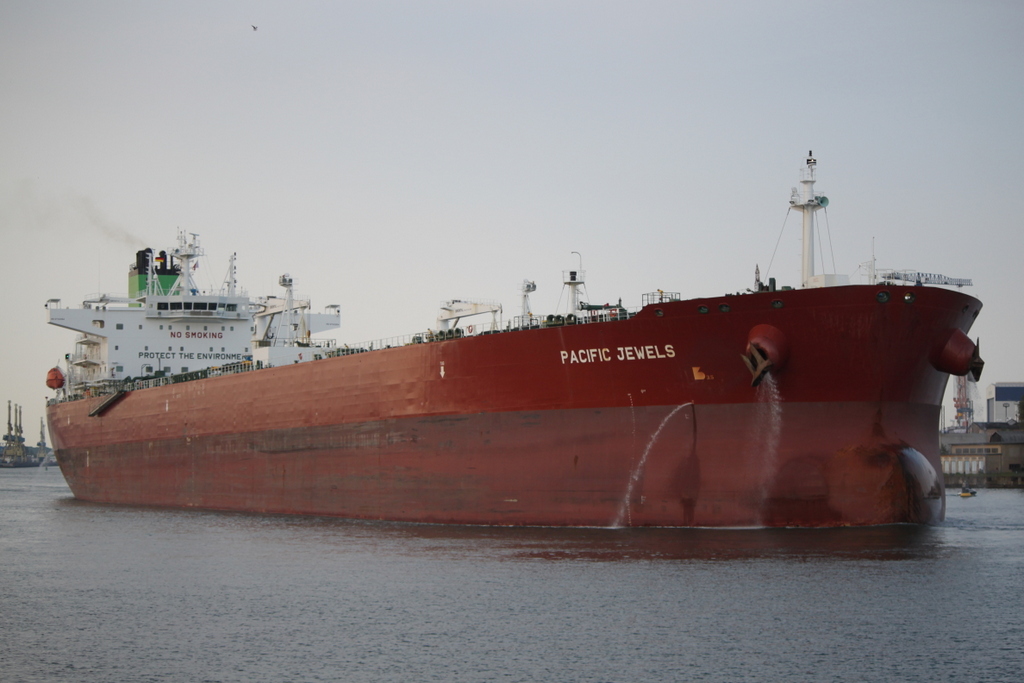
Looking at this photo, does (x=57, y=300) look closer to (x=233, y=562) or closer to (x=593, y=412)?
(x=233, y=562)

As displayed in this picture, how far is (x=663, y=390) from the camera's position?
18578 mm

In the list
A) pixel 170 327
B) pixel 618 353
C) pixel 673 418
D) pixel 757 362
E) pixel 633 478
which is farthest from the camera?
pixel 170 327

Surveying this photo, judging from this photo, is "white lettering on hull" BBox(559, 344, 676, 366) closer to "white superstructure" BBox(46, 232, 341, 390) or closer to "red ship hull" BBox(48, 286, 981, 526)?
"red ship hull" BBox(48, 286, 981, 526)

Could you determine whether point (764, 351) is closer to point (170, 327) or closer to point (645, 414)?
point (645, 414)

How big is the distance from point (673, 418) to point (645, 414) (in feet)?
1.75

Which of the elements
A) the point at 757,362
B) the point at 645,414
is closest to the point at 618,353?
the point at 645,414

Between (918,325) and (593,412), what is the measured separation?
229 inches

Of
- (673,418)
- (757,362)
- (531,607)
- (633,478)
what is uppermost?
(757,362)

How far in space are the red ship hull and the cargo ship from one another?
0.10 ft

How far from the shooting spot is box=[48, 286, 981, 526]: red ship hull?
A: 1741 centimetres

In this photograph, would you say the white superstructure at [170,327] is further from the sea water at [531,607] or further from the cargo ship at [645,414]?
the sea water at [531,607]

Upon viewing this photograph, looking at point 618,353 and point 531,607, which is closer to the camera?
point 531,607

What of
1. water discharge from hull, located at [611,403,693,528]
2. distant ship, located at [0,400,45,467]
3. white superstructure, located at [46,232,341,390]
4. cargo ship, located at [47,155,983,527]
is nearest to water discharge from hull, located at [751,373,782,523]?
cargo ship, located at [47,155,983,527]

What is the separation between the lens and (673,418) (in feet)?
60.6
